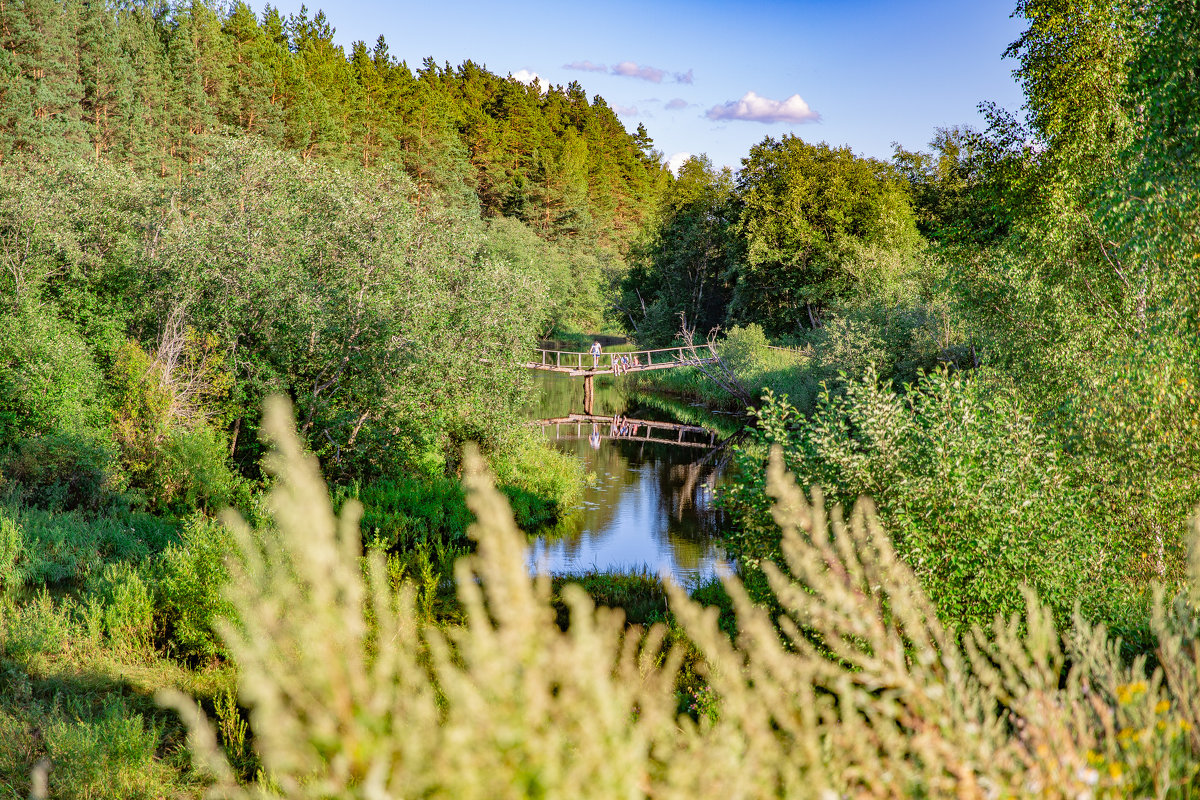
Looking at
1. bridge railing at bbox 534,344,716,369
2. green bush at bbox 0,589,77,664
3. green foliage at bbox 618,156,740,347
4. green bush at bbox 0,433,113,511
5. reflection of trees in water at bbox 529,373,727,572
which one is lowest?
reflection of trees in water at bbox 529,373,727,572

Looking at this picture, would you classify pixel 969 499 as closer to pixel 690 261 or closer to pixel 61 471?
pixel 61 471

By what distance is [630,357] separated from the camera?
45062 mm

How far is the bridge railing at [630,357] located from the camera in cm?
3902

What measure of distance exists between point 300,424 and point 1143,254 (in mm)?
15461

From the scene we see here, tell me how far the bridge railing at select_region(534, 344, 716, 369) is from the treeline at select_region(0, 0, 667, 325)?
9167 mm

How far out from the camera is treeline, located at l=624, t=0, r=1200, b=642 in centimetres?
790

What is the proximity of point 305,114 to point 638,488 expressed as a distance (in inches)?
1274

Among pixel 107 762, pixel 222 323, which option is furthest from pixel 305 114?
pixel 107 762

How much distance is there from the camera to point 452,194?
5406 centimetres

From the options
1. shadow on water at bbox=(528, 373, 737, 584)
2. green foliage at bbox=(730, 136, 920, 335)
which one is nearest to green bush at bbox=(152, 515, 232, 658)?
shadow on water at bbox=(528, 373, 737, 584)

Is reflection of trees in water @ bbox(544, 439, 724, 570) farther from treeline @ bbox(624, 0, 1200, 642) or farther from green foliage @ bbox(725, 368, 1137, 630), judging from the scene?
green foliage @ bbox(725, 368, 1137, 630)

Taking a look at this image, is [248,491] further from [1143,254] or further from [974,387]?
[1143,254]

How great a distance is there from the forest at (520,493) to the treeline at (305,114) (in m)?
0.43

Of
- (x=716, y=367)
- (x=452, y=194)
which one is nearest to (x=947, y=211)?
(x=716, y=367)
